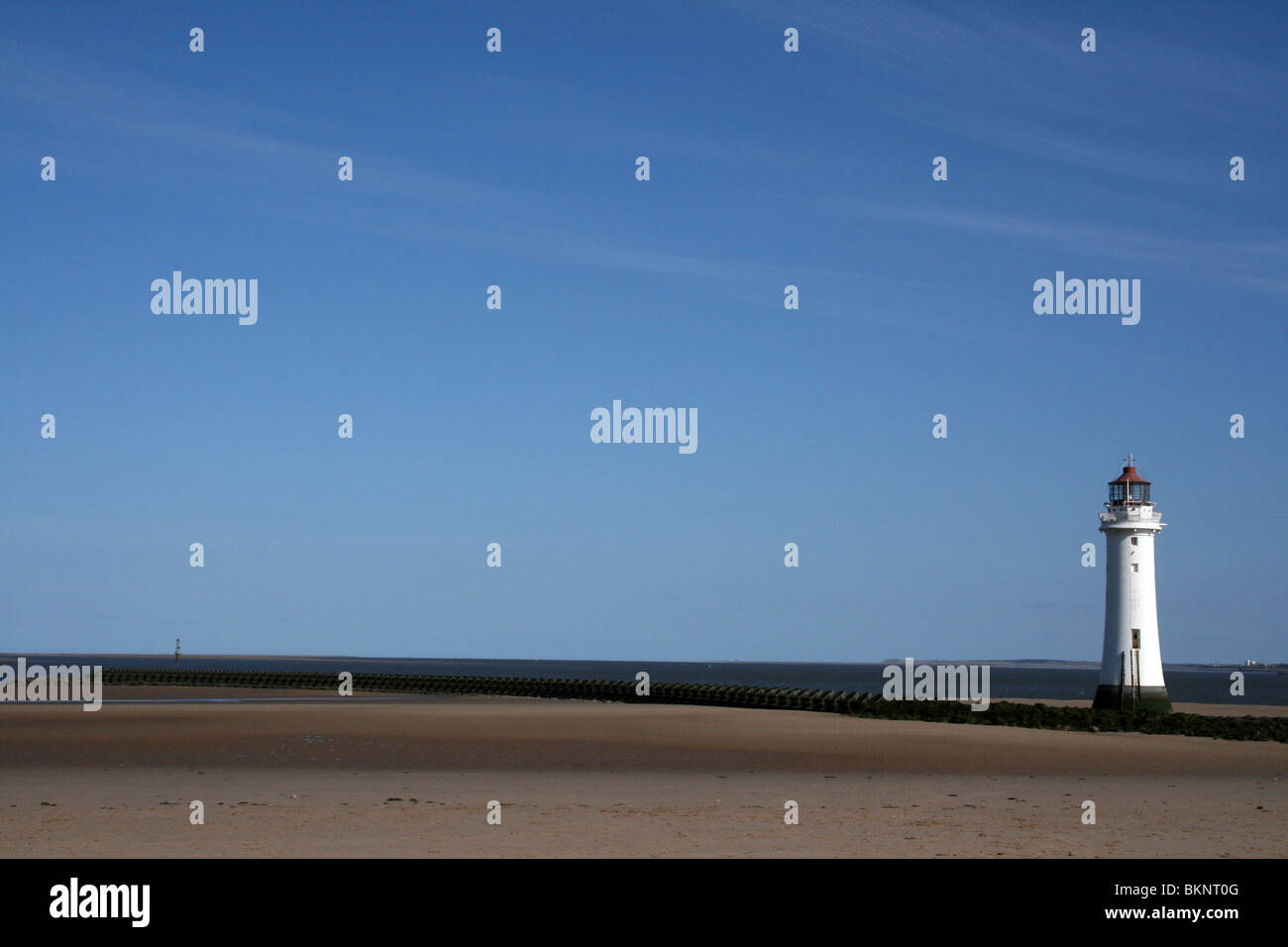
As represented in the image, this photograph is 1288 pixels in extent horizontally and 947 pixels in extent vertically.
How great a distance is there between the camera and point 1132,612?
51.6 metres

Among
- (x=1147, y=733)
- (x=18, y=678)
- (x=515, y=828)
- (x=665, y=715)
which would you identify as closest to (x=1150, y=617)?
(x=1147, y=733)

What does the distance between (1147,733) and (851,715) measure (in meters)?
13.1

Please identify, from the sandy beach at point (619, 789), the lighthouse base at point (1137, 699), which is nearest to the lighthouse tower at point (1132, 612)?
the lighthouse base at point (1137, 699)

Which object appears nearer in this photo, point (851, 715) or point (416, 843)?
point (416, 843)

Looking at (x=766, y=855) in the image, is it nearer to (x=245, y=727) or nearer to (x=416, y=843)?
(x=416, y=843)

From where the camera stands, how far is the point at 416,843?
60.6 ft

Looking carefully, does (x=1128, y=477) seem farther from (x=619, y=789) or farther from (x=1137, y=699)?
(x=619, y=789)

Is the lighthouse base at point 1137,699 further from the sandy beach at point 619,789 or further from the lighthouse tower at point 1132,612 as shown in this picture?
the sandy beach at point 619,789

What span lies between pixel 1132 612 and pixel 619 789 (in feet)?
103

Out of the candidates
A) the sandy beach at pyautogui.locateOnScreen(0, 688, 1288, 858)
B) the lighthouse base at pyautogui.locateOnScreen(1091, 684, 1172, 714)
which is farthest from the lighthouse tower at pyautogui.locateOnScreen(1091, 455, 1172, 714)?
the sandy beach at pyautogui.locateOnScreen(0, 688, 1288, 858)

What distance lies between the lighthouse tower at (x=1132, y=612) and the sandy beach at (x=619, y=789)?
7.00m

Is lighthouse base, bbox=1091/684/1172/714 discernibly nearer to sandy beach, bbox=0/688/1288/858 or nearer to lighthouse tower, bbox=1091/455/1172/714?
lighthouse tower, bbox=1091/455/1172/714

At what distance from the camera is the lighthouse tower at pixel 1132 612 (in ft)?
169

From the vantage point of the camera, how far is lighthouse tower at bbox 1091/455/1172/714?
51625 mm
